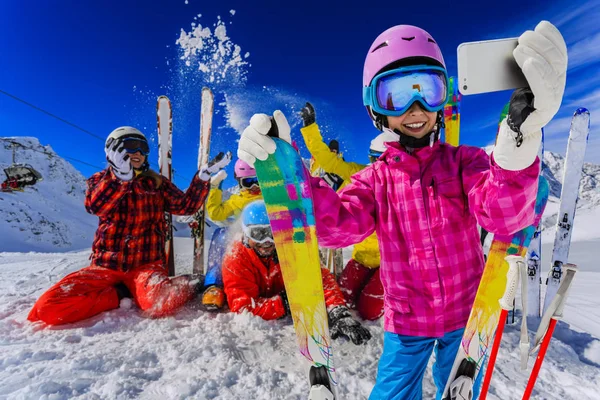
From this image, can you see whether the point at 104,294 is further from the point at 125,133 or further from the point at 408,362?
the point at 408,362

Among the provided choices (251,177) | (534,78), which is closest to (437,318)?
(534,78)

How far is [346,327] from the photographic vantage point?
2760 millimetres

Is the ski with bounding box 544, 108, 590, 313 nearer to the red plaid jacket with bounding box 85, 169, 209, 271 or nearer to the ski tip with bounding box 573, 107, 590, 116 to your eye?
the ski tip with bounding box 573, 107, 590, 116

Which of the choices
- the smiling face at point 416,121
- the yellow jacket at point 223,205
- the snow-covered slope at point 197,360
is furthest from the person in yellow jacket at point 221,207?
the smiling face at point 416,121

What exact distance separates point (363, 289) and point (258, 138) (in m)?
2.81

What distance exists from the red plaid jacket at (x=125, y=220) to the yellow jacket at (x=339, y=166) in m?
2.09

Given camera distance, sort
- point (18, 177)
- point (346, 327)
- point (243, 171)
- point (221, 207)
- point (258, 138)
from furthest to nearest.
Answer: point (18, 177) < point (221, 207) < point (243, 171) < point (346, 327) < point (258, 138)

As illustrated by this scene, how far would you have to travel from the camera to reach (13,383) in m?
1.95

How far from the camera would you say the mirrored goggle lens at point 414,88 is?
1497mm

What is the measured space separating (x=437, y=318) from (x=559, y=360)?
1.96 metres

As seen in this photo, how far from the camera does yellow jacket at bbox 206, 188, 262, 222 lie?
4715 millimetres

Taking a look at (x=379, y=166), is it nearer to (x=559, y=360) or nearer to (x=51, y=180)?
(x=559, y=360)

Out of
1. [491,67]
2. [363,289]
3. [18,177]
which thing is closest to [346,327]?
[363,289]

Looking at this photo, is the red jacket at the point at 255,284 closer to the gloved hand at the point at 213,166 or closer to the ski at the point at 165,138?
the gloved hand at the point at 213,166
